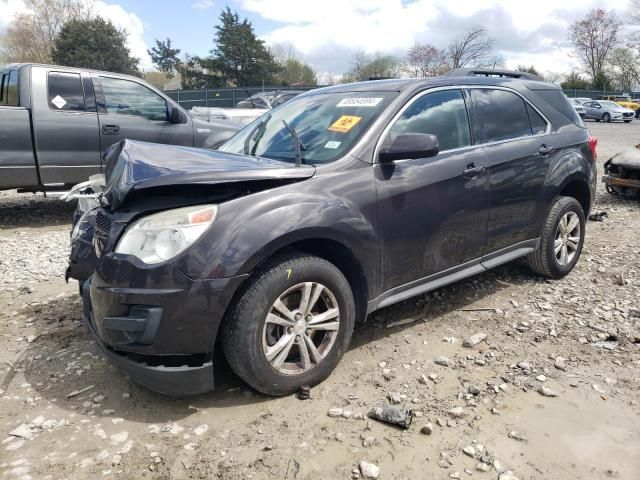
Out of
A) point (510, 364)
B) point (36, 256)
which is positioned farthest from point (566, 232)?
point (36, 256)

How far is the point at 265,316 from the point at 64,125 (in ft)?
16.9

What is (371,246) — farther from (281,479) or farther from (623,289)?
(623,289)

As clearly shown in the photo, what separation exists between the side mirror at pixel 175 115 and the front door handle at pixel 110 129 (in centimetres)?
81

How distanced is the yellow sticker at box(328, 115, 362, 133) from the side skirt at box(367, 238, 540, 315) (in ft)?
3.51

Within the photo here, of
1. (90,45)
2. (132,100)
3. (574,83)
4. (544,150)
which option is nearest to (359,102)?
(544,150)

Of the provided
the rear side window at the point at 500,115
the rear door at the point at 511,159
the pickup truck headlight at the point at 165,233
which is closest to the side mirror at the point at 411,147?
the rear door at the point at 511,159

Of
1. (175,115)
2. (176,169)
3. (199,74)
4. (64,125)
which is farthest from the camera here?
(199,74)

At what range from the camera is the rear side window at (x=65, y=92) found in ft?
21.2

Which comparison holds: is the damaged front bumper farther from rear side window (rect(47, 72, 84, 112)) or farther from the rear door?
rear side window (rect(47, 72, 84, 112))

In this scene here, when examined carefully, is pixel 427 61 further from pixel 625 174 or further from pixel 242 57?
pixel 625 174

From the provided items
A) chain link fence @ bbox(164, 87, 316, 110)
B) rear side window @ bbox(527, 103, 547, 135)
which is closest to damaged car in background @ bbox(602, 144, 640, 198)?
rear side window @ bbox(527, 103, 547, 135)

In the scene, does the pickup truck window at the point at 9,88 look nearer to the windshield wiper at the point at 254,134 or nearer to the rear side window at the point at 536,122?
the windshield wiper at the point at 254,134

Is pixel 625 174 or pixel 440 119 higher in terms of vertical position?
pixel 440 119

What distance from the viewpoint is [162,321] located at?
2.45m
